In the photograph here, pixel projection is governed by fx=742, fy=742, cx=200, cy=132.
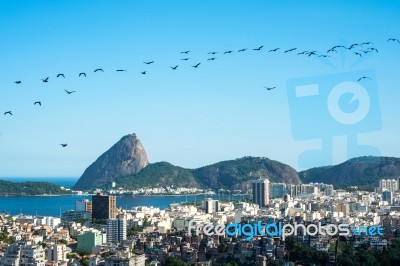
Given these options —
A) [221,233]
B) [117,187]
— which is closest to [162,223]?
[221,233]

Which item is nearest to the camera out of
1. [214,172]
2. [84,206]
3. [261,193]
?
[84,206]

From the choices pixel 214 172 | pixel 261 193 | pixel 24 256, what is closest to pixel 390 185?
pixel 261 193

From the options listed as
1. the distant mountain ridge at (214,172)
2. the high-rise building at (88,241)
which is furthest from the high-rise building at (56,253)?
the distant mountain ridge at (214,172)

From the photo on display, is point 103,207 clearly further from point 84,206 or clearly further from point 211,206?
point 211,206

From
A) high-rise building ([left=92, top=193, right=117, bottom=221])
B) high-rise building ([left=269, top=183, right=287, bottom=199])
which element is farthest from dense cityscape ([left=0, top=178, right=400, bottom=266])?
high-rise building ([left=269, top=183, right=287, bottom=199])

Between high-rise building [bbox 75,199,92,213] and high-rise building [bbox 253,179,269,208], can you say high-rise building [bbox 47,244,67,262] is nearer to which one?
high-rise building [bbox 75,199,92,213]

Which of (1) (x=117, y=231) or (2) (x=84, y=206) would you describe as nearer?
(1) (x=117, y=231)

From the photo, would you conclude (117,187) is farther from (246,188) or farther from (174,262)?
(174,262)
